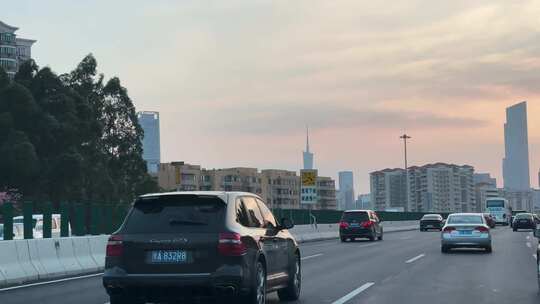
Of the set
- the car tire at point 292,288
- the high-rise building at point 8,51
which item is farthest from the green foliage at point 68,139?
the high-rise building at point 8,51

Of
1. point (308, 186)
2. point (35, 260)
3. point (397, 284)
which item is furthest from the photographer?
point (308, 186)

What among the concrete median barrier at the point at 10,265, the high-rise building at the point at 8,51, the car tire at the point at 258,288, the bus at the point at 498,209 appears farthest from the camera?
the high-rise building at the point at 8,51

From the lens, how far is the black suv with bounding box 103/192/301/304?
989 centimetres

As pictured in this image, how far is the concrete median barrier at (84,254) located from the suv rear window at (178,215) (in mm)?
10600

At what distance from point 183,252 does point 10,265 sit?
8455 millimetres

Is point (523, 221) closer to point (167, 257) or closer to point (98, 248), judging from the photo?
point (98, 248)

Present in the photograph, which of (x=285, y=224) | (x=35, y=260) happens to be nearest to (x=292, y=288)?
(x=285, y=224)

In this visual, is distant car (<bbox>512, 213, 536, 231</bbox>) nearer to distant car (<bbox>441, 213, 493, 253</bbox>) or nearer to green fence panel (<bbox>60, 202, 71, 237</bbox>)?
distant car (<bbox>441, 213, 493, 253</bbox>)

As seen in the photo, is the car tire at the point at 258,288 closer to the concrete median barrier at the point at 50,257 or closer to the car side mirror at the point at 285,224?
the car side mirror at the point at 285,224

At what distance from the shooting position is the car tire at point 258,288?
10234mm

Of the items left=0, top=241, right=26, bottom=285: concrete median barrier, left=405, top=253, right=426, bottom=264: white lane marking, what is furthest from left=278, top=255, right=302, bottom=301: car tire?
left=405, top=253, right=426, bottom=264: white lane marking

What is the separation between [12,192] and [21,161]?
7.77 meters

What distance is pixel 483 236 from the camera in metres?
27.1

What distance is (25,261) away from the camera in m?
17.8
